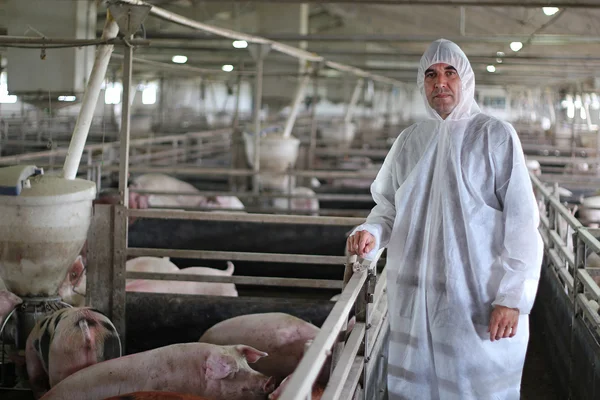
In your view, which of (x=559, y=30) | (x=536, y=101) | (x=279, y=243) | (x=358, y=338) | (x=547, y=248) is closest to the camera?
(x=358, y=338)

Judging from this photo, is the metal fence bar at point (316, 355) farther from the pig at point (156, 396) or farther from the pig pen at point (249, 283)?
the pig at point (156, 396)

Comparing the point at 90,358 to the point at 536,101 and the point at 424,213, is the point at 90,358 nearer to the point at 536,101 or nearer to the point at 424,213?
the point at 424,213

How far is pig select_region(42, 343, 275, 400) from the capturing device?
10.8ft

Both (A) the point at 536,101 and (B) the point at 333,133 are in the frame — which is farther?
(A) the point at 536,101

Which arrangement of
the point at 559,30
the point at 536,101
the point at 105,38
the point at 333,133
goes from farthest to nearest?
the point at 536,101, the point at 333,133, the point at 559,30, the point at 105,38

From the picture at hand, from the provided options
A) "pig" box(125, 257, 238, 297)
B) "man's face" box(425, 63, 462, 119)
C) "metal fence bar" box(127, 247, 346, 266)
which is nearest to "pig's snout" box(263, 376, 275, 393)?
"metal fence bar" box(127, 247, 346, 266)

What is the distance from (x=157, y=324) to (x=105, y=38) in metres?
1.60

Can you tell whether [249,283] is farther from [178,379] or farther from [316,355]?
[316,355]

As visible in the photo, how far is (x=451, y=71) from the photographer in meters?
2.67

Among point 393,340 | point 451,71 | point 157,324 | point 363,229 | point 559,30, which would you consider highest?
point 559,30

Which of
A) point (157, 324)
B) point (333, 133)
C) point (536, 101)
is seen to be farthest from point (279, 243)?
point (536, 101)

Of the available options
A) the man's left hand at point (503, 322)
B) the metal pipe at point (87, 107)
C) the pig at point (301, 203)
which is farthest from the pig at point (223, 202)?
the man's left hand at point (503, 322)

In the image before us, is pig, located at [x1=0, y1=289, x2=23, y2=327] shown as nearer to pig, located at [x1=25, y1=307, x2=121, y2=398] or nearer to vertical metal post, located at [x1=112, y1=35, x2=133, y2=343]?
pig, located at [x1=25, y1=307, x2=121, y2=398]

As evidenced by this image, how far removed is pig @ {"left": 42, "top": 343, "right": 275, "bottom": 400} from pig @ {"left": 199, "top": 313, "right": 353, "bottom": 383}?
0.52 meters
